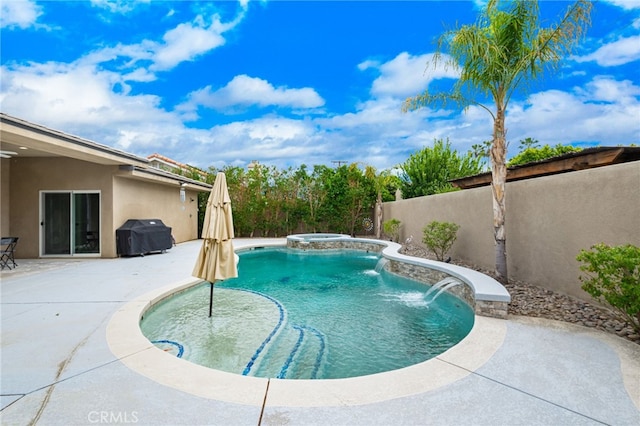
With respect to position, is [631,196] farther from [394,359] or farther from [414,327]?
[394,359]

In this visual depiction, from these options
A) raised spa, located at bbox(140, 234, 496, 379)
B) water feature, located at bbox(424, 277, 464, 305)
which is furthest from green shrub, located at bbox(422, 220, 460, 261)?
water feature, located at bbox(424, 277, 464, 305)

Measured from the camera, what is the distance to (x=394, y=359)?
4133 millimetres

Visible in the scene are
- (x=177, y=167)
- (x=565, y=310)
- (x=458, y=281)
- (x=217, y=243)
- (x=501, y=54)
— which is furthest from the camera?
(x=177, y=167)

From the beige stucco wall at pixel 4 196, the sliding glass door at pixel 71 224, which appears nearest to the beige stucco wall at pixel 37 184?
the beige stucco wall at pixel 4 196

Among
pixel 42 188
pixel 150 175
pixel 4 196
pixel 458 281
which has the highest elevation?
pixel 150 175

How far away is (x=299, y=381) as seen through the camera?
2838 millimetres

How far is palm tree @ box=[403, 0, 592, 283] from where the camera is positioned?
6.19 meters

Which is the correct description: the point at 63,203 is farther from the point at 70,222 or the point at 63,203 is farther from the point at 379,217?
the point at 379,217

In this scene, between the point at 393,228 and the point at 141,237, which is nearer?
the point at 141,237

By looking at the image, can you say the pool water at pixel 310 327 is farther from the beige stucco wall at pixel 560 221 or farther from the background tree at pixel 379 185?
the background tree at pixel 379 185

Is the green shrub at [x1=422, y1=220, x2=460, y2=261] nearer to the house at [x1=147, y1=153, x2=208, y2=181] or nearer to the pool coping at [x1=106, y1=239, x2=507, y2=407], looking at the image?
the pool coping at [x1=106, y1=239, x2=507, y2=407]

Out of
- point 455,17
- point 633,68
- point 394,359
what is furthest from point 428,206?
point 394,359

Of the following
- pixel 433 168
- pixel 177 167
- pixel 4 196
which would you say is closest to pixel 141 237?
pixel 4 196

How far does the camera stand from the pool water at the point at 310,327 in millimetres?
4010
